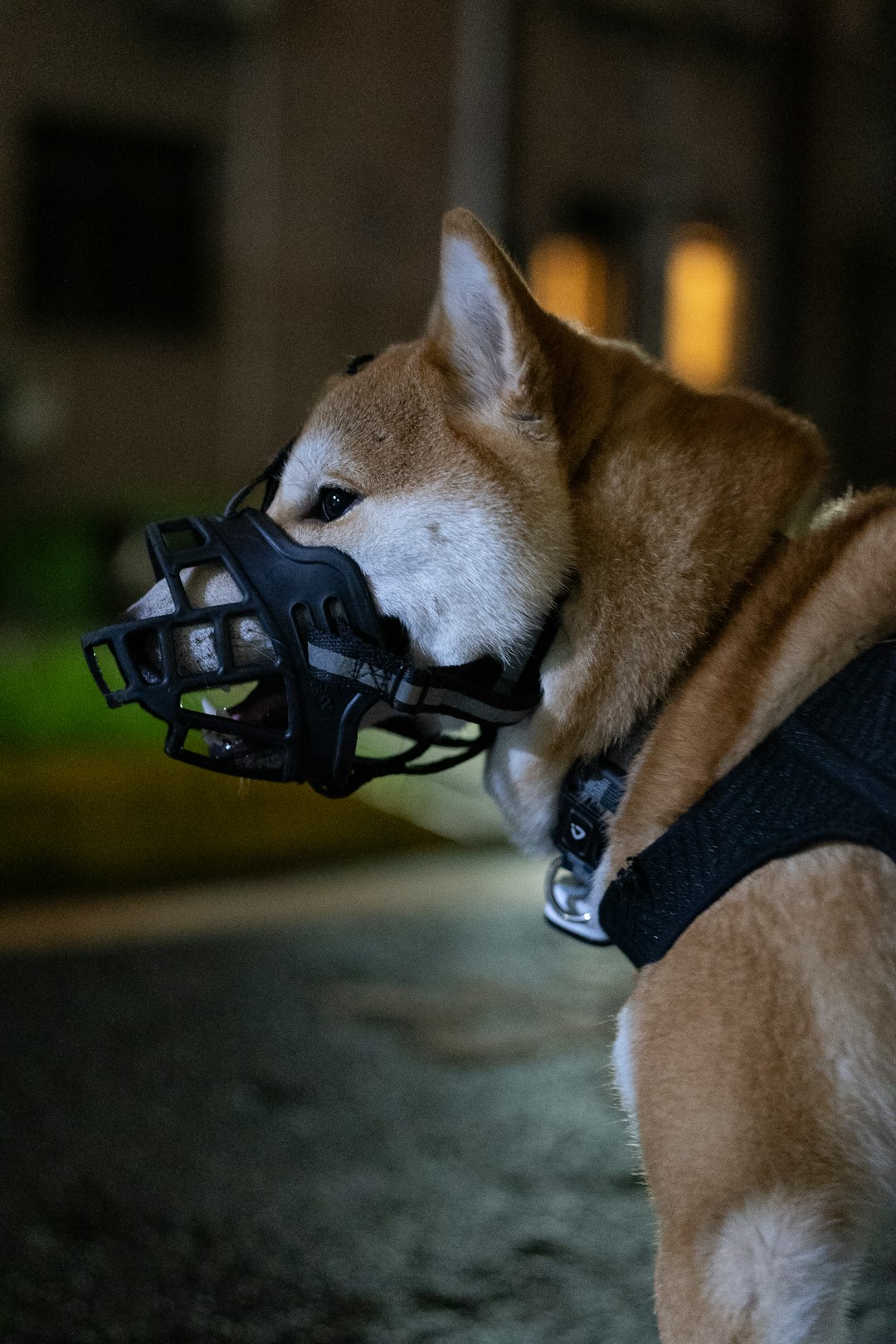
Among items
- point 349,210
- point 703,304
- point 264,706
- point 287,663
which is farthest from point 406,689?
point 703,304

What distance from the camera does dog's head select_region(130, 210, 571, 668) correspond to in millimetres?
2041

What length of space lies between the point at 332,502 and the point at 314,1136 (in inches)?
68.1

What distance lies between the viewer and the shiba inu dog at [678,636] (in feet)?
5.24

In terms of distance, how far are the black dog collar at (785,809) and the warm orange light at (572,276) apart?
39.7 feet

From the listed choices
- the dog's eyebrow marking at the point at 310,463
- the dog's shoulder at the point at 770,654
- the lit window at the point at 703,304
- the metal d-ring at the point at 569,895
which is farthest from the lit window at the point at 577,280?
A: the dog's shoulder at the point at 770,654

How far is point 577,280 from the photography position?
46.5ft

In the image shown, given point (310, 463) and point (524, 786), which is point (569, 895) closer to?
point (524, 786)

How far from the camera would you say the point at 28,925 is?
470 cm

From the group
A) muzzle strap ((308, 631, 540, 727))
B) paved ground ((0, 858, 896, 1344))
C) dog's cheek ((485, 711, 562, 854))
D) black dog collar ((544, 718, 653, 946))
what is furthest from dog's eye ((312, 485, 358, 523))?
paved ground ((0, 858, 896, 1344))

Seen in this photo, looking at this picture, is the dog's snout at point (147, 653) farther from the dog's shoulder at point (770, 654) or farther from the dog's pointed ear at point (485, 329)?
the dog's shoulder at point (770, 654)

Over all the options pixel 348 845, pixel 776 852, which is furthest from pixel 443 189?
pixel 776 852

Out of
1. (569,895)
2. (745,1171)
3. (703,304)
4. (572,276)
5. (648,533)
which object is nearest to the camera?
(745,1171)

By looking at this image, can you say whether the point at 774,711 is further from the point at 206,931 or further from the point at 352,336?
the point at 352,336

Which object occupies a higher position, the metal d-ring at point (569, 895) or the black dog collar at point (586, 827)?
the black dog collar at point (586, 827)
